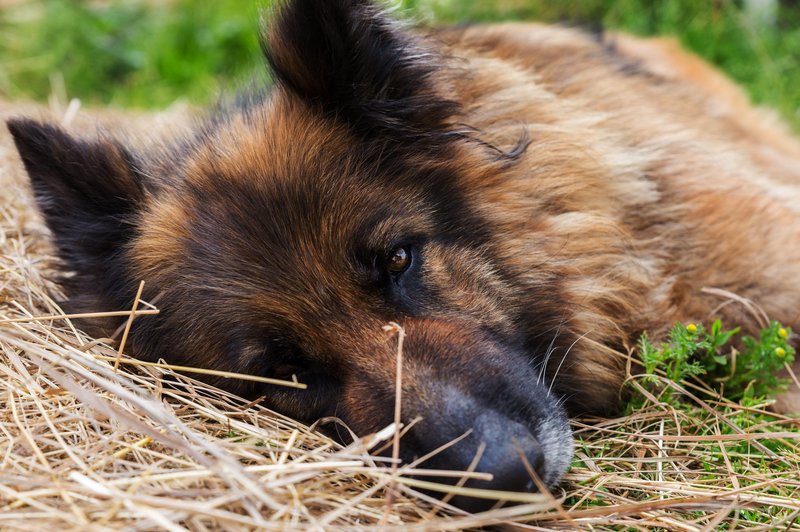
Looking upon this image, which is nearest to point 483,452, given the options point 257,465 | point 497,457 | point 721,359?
point 497,457

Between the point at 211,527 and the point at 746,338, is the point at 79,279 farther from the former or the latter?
the point at 746,338

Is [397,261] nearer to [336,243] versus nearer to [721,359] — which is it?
[336,243]

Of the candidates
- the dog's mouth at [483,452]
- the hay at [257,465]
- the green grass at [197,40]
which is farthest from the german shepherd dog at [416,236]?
the green grass at [197,40]

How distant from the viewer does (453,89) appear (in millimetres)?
3148

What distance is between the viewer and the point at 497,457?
2166 millimetres

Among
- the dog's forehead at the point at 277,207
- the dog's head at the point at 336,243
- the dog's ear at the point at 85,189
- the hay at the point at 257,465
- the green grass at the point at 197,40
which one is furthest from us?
the green grass at the point at 197,40

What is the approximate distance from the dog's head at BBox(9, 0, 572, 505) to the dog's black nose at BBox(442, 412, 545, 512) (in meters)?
0.02

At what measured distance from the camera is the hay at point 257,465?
6.83 feet

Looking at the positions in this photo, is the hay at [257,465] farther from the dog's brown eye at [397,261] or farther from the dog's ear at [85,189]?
the dog's brown eye at [397,261]

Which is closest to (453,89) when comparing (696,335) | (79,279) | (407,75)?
(407,75)

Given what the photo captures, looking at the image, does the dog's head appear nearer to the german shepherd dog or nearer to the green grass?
the german shepherd dog

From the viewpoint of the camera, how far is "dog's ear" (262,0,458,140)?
279 centimetres

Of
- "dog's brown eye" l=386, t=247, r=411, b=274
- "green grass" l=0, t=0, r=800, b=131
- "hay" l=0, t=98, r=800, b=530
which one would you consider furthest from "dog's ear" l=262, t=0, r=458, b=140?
"green grass" l=0, t=0, r=800, b=131

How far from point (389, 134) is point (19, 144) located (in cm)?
150
